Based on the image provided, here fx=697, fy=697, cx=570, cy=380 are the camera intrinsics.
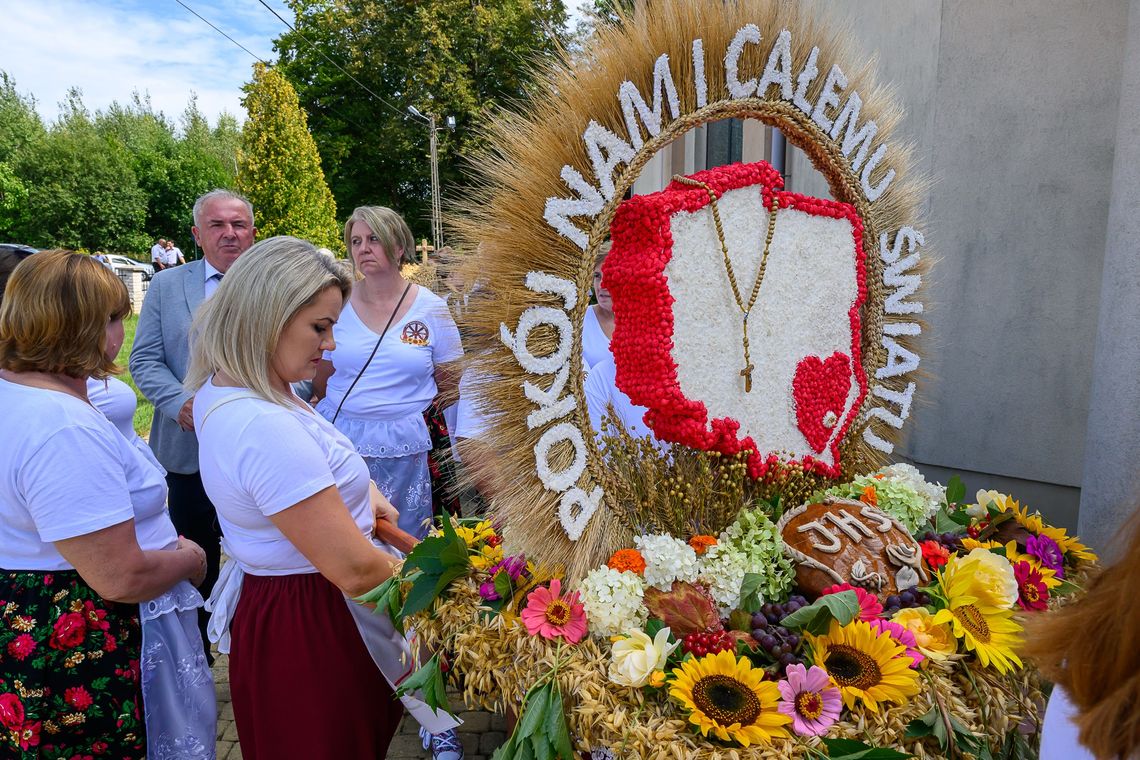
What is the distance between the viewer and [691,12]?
1.55 m

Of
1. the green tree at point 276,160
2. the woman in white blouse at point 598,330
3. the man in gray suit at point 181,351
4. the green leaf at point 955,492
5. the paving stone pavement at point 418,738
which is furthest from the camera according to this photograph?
the green tree at point 276,160

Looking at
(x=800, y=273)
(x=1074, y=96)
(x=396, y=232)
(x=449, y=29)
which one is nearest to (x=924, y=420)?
(x=1074, y=96)

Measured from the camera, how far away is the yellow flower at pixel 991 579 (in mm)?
1473

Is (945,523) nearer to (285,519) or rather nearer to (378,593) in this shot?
(378,593)

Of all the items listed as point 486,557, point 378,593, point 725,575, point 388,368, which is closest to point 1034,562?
point 725,575

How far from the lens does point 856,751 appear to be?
1162 millimetres

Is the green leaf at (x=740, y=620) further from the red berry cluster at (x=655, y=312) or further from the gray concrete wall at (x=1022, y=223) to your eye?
the gray concrete wall at (x=1022, y=223)

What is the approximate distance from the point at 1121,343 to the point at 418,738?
3200mm

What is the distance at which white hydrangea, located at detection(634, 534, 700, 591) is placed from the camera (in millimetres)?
1424

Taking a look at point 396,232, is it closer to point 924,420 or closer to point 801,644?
point 801,644

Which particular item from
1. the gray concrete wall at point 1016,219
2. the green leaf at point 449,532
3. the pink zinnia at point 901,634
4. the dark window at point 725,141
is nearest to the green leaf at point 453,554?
the green leaf at point 449,532

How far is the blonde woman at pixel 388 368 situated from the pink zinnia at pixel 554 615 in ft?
5.03

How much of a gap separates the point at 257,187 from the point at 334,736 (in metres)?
18.7

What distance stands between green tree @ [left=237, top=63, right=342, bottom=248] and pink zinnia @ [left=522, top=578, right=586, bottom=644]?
60.2ft
